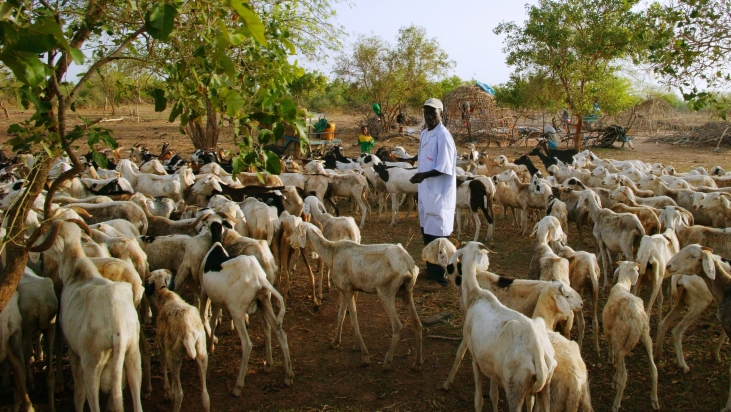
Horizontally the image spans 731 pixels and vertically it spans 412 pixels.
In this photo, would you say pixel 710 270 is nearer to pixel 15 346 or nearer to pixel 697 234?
pixel 697 234

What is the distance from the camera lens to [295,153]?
869 inches

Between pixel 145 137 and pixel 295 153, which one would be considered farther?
pixel 145 137

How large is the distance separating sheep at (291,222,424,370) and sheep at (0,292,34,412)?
3010 mm

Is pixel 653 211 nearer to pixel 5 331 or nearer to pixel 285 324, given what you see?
pixel 285 324

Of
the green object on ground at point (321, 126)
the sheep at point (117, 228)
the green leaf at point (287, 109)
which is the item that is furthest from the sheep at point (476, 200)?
the green object on ground at point (321, 126)

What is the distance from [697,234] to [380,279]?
4709 mm

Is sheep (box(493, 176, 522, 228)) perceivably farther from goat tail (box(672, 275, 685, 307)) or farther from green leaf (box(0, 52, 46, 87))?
green leaf (box(0, 52, 46, 87))

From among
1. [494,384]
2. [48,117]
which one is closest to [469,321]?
[494,384]

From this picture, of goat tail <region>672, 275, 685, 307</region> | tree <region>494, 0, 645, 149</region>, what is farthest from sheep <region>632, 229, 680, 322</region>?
tree <region>494, 0, 645, 149</region>

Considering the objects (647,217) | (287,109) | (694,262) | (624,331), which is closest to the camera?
(287,109)

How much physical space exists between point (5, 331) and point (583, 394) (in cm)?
467

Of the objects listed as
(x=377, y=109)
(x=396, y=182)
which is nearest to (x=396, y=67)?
(x=377, y=109)

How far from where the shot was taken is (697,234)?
24.8 feet

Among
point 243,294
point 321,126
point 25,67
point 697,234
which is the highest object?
point 25,67
